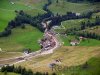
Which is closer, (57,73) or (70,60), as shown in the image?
(57,73)

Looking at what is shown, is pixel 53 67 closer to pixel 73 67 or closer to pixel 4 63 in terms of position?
pixel 73 67

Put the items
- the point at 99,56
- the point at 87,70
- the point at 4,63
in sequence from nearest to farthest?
1. the point at 87,70
2. the point at 99,56
3. the point at 4,63

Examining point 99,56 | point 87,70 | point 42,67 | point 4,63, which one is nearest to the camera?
point 87,70

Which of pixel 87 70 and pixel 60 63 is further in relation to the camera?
pixel 60 63

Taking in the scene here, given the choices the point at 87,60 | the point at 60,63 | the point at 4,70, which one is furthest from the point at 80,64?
the point at 4,70

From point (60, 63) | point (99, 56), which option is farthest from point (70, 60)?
point (99, 56)

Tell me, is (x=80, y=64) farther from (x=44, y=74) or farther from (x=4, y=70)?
(x=4, y=70)

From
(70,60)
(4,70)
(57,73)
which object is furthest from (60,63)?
(4,70)

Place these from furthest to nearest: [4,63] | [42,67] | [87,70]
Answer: [4,63]
[42,67]
[87,70]
